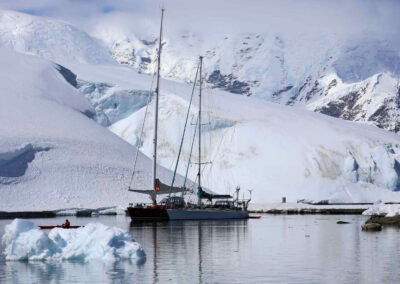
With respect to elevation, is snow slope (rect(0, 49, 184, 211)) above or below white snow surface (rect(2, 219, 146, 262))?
above

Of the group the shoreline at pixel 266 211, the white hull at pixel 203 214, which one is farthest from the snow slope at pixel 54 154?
the white hull at pixel 203 214

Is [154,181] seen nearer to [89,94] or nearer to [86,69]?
[89,94]

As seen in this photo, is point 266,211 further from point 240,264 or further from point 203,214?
point 240,264

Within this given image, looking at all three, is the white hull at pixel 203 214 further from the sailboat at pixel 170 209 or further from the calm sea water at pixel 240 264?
the calm sea water at pixel 240 264

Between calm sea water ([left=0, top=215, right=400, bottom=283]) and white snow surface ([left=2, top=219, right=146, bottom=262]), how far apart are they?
0.56m

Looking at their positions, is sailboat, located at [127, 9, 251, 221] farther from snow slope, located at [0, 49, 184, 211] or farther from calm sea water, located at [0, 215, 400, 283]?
calm sea water, located at [0, 215, 400, 283]

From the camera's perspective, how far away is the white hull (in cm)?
6919

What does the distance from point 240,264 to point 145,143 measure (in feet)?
337

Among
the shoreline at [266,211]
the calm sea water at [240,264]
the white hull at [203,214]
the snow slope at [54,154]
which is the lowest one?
the calm sea water at [240,264]

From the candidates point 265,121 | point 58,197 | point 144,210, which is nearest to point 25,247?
point 144,210

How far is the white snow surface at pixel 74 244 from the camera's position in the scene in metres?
32.5

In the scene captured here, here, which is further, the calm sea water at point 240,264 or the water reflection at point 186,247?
the water reflection at point 186,247

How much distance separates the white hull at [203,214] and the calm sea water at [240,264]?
68.8ft

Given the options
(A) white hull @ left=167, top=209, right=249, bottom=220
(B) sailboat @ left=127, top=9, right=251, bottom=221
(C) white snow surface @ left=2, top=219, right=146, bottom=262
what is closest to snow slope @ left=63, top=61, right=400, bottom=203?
(A) white hull @ left=167, top=209, right=249, bottom=220
